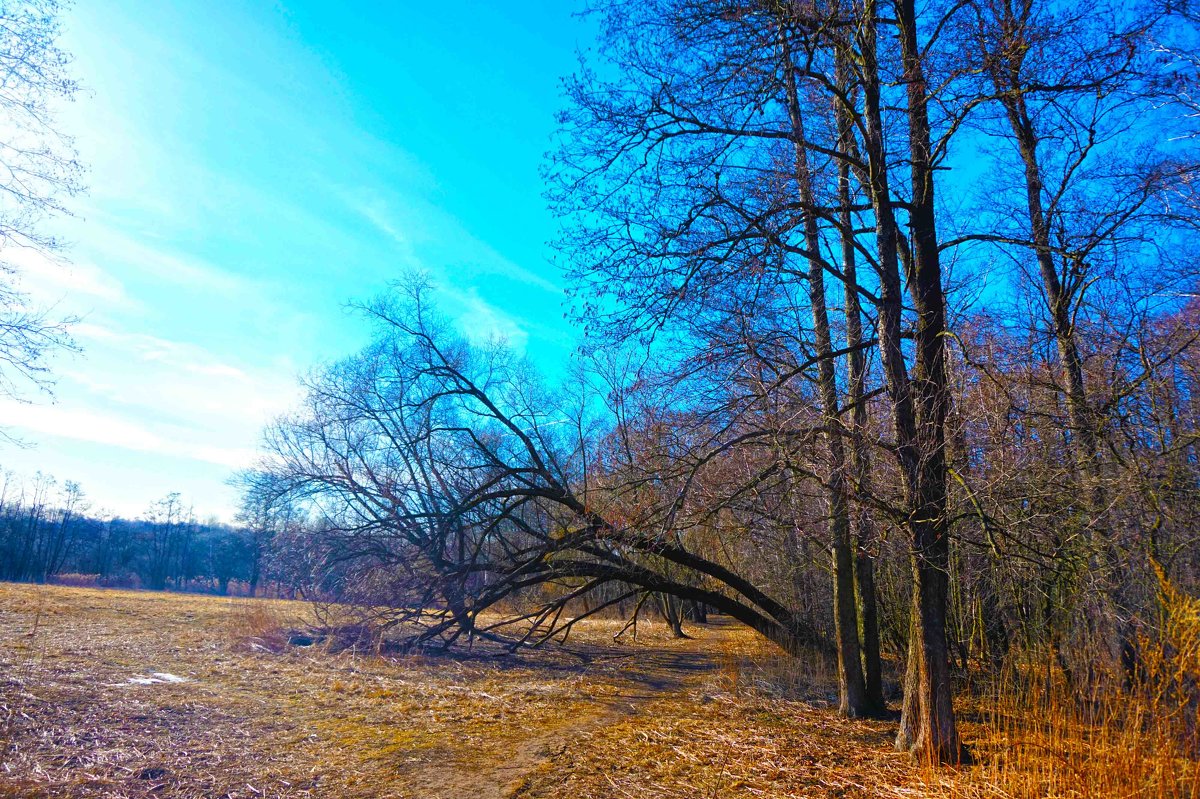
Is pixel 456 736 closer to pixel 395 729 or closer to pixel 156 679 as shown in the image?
pixel 395 729

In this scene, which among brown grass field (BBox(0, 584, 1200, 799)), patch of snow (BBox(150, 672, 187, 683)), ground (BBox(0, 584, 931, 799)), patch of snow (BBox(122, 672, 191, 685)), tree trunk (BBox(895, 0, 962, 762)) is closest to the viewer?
brown grass field (BBox(0, 584, 1200, 799))

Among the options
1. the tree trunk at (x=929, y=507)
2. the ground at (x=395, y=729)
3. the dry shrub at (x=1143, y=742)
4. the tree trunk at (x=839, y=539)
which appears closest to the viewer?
the dry shrub at (x=1143, y=742)

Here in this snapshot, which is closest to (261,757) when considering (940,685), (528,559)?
(940,685)

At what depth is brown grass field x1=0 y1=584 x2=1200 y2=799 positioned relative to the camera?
530cm

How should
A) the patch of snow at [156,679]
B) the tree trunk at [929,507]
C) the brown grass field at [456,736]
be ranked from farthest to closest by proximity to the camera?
the patch of snow at [156,679] → the tree trunk at [929,507] → the brown grass field at [456,736]

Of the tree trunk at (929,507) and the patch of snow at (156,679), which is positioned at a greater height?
the tree trunk at (929,507)

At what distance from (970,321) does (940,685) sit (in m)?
4.04

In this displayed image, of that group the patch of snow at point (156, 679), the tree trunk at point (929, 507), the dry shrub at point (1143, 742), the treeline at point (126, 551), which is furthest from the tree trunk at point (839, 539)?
the treeline at point (126, 551)

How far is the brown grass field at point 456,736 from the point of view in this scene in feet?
17.4

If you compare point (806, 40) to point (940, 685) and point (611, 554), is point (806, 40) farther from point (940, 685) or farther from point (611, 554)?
point (611, 554)

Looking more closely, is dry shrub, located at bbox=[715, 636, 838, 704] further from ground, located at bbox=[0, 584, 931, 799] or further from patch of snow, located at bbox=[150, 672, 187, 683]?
patch of snow, located at bbox=[150, 672, 187, 683]

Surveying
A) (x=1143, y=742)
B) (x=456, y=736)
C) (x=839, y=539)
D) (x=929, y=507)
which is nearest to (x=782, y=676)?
(x=839, y=539)

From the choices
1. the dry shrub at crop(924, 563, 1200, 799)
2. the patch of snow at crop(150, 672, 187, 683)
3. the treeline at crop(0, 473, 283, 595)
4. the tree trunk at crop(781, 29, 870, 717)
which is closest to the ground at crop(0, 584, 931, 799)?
the patch of snow at crop(150, 672, 187, 683)

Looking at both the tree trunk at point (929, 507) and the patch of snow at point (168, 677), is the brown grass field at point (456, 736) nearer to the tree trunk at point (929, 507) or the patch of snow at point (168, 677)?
the patch of snow at point (168, 677)
